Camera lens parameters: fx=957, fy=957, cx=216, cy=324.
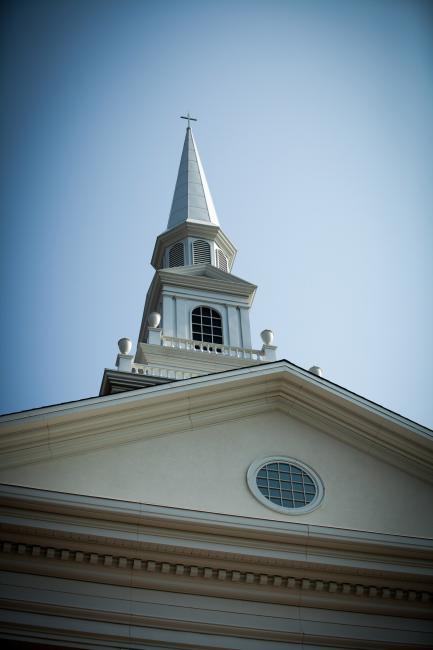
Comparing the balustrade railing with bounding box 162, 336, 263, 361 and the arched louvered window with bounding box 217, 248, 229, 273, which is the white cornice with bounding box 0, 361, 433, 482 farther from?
the arched louvered window with bounding box 217, 248, 229, 273

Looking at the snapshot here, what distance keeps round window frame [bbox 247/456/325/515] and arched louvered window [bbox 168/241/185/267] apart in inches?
558

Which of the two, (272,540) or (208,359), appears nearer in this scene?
(272,540)

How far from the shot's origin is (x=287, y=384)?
18.5 meters

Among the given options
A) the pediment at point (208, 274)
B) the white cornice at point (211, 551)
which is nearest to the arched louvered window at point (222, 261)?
the pediment at point (208, 274)

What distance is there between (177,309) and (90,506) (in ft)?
45.6

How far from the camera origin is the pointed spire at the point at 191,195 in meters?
32.1

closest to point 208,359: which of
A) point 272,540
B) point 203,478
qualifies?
point 203,478

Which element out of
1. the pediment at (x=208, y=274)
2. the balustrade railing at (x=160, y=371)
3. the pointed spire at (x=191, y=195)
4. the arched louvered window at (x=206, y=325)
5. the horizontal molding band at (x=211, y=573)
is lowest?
the horizontal molding band at (x=211, y=573)

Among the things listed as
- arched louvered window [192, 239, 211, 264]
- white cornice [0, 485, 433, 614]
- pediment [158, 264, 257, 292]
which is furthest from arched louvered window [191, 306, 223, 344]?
white cornice [0, 485, 433, 614]

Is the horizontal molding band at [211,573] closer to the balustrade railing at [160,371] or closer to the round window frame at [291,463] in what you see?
the round window frame at [291,463]

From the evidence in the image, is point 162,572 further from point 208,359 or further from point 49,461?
point 208,359

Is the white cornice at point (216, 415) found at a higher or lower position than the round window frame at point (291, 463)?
higher

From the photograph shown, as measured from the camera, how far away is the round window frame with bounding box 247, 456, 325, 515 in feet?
53.8

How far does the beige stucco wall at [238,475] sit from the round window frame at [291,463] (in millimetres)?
92
